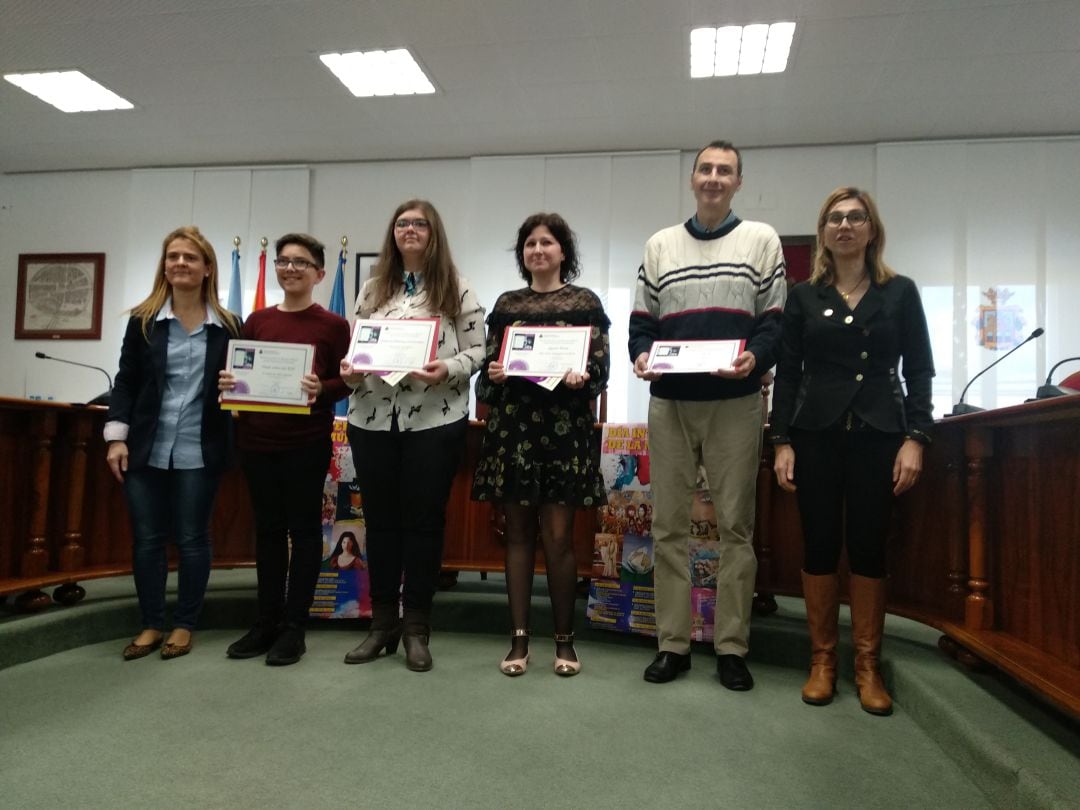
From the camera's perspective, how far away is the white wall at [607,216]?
5195mm

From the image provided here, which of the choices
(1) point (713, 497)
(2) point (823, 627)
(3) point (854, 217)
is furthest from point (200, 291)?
(2) point (823, 627)

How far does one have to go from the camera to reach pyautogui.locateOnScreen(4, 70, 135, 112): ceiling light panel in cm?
496

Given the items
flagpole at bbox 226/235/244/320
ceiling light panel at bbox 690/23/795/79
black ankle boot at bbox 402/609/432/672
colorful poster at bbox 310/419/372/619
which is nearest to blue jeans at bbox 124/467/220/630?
colorful poster at bbox 310/419/372/619

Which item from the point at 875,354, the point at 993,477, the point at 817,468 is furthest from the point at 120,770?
the point at 993,477

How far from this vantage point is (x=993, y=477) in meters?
2.03

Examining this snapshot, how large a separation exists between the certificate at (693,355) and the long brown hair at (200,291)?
144 centimetres

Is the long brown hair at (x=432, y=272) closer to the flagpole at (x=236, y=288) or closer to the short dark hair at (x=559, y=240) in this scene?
the short dark hair at (x=559, y=240)

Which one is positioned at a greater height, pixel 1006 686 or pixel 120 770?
pixel 1006 686

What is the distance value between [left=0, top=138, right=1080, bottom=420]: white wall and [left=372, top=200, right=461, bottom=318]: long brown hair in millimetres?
3469

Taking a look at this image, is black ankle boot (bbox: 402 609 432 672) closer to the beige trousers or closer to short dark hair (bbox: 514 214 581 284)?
the beige trousers

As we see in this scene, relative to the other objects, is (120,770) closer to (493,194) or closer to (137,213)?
(493,194)

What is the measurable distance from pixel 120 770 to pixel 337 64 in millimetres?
4459

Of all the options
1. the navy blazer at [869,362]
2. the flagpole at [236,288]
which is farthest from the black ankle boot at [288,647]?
the flagpole at [236,288]

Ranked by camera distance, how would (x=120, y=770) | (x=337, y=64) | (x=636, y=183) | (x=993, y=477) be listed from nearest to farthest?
(x=120, y=770), (x=993, y=477), (x=337, y=64), (x=636, y=183)
